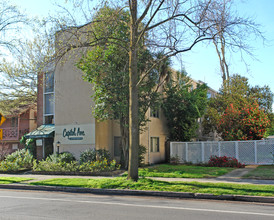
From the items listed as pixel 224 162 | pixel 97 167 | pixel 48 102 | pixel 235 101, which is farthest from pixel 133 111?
pixel 235 101

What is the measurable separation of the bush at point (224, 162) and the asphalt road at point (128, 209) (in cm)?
984

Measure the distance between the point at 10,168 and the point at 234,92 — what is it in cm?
1846

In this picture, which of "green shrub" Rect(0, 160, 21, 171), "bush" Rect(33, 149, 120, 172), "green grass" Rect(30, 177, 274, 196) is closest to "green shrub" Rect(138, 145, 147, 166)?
"bush" Rect(33, 149, 120, 172)

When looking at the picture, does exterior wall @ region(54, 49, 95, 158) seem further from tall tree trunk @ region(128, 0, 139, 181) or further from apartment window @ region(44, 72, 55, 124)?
tall tree trunk @ region(128, 0, 139, 181)

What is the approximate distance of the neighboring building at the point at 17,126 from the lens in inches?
1067

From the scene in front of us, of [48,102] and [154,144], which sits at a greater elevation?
[48,102]

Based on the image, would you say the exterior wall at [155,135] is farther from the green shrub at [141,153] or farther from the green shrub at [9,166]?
the green shrub at [9,166]

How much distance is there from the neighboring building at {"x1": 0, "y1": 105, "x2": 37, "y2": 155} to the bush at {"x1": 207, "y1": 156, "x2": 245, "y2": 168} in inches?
633

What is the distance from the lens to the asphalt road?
7.31 m

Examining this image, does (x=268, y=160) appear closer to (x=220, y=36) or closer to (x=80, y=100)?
(x=220, y=36)

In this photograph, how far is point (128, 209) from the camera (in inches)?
323

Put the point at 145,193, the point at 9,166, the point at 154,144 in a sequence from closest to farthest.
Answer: the point at 145,193
the point at 9,166
the point at 154,144

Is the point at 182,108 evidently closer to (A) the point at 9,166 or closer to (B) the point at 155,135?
(B) the point at 155,135

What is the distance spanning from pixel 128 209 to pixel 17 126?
23.1 meters
